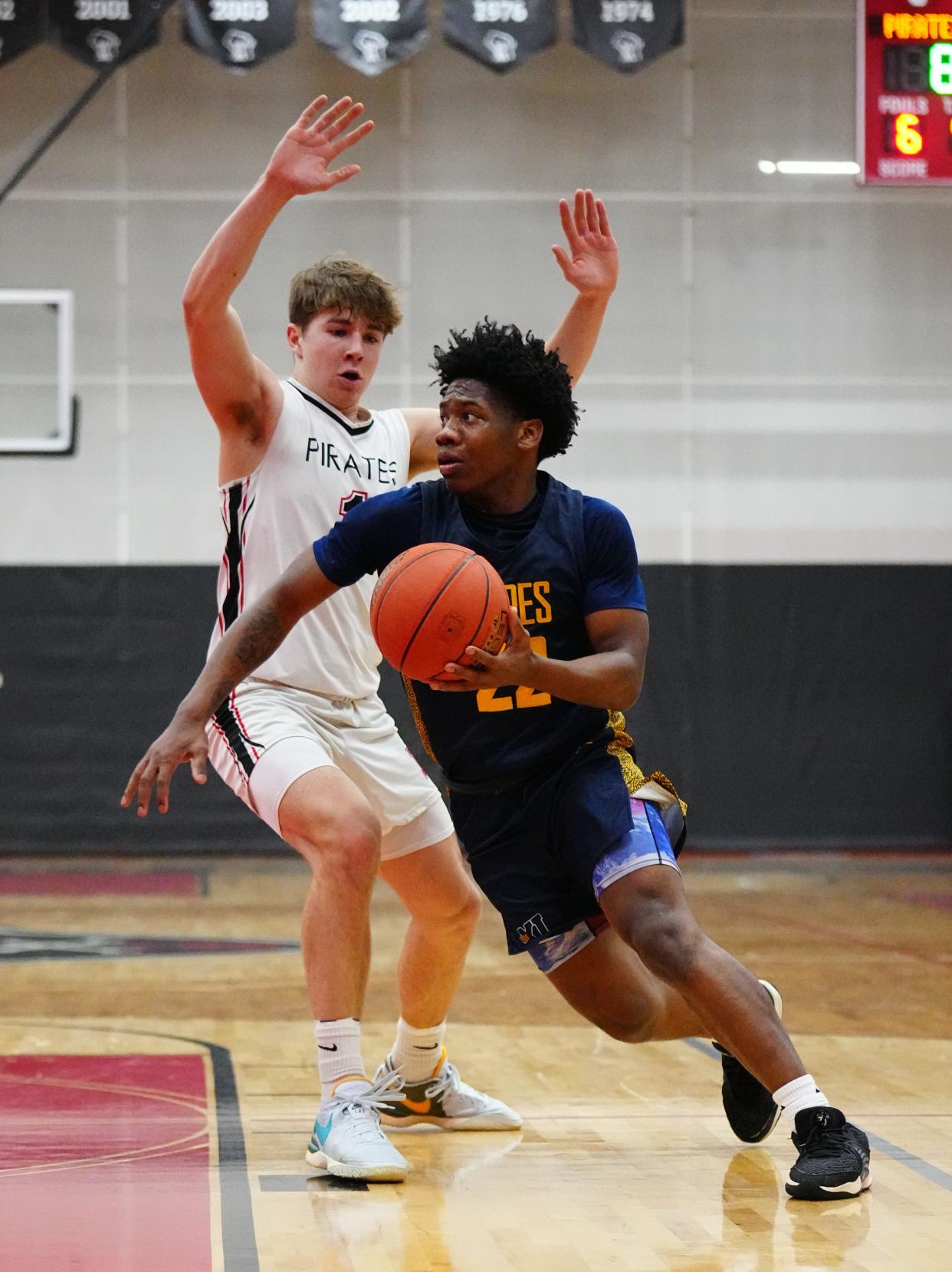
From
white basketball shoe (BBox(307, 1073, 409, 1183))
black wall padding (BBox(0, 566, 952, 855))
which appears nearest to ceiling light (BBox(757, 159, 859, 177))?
black wall padding (BBox(0, 566, 952, 855))

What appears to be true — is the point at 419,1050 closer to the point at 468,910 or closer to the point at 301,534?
the point at 468,910

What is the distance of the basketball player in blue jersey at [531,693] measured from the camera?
12.0ft

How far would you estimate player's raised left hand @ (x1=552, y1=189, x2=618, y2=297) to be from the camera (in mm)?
4609

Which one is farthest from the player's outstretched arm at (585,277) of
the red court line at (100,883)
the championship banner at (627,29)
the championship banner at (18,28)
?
the championship banner at (18,28)

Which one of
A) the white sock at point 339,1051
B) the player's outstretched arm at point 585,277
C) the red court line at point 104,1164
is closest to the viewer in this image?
the red court line at point 104,1164

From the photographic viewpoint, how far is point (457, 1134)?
4.24 m

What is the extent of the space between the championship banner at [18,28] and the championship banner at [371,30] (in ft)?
6.00

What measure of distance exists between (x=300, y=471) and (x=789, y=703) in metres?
8.76

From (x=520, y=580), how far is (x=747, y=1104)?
1352mm

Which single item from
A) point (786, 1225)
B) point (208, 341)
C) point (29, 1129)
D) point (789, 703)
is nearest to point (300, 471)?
point (208, 341)

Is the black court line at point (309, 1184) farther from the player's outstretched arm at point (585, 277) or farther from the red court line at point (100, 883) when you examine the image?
the red court line at point (100, 883)

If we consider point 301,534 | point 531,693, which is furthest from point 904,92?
point 531,693

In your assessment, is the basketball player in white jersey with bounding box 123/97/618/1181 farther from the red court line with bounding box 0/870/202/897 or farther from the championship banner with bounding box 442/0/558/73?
the championship banner with bounding box 442/0/558/73

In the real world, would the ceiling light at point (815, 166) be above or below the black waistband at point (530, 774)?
above
